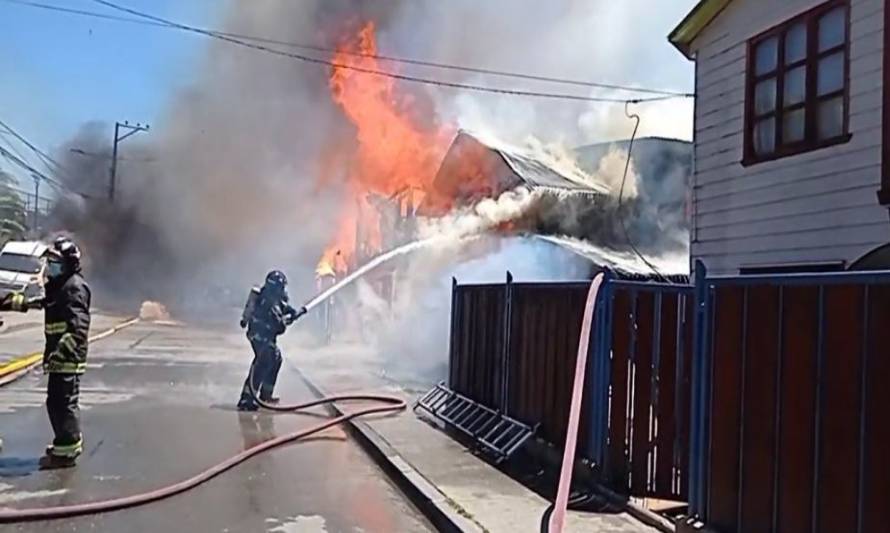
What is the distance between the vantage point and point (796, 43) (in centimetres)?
1057

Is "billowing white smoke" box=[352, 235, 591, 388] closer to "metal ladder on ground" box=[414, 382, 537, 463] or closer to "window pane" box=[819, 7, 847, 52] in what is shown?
"metal ladder on ground" box=[414, 382, 537, 463]

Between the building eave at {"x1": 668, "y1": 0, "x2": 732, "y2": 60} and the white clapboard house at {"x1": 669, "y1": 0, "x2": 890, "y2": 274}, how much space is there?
0.06 ft

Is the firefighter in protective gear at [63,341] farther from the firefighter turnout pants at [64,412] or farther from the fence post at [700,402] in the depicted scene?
the fence post at [700,402]

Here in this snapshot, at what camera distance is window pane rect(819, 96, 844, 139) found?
982 cm

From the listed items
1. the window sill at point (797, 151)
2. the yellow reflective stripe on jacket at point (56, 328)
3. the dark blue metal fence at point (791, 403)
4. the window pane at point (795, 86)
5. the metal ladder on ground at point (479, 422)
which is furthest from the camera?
the window pane at point (795, 86)

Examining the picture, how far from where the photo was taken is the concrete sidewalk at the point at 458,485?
6285 millimetres

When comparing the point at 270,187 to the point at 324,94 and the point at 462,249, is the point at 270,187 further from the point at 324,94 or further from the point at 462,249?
the point at 462,249

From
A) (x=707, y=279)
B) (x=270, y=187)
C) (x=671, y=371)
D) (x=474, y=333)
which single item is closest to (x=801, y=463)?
(x=707, y=279)

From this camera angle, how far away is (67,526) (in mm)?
6188

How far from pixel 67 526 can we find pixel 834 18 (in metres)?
9.07

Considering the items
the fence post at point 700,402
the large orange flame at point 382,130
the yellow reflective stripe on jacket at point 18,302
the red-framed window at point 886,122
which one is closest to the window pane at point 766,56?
the red-framed window at point 886,122

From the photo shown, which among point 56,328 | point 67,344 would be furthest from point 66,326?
point 67,344

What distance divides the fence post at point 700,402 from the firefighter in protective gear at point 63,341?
5398mm

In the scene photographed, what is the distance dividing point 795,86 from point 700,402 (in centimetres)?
626
